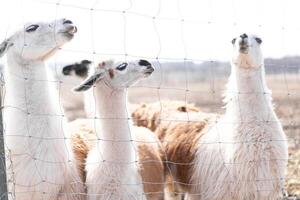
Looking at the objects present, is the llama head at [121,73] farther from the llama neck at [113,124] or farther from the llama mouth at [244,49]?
the llama mouth at [244,49]

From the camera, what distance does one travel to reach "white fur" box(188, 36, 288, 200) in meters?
4.98

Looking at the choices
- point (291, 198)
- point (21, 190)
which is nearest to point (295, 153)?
point (291, 198)

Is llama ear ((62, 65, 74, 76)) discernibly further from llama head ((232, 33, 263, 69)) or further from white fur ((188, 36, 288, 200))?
llama head ((232, 33, 263, 69))

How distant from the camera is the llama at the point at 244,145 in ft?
16.4

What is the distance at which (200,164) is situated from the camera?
17.8ft

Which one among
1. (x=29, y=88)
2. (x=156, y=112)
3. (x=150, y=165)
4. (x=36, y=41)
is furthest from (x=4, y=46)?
(x=156, y=112)

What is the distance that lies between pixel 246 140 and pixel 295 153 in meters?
2.93

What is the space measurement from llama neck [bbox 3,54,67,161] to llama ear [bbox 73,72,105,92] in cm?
18

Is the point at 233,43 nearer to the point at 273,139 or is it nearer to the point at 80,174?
the point at 273,139

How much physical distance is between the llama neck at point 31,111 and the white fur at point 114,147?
32 cm

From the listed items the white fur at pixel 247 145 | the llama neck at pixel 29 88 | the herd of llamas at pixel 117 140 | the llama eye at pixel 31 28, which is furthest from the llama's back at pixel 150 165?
the llama eye at pixel 31 28

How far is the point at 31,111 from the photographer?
4.58 metres

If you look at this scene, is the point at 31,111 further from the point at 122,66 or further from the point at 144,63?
the point at 144,63

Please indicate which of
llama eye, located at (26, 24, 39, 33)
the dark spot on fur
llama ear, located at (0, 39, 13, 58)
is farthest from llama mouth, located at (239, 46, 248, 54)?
llama ear, located at (0, 39, 13, 58)
